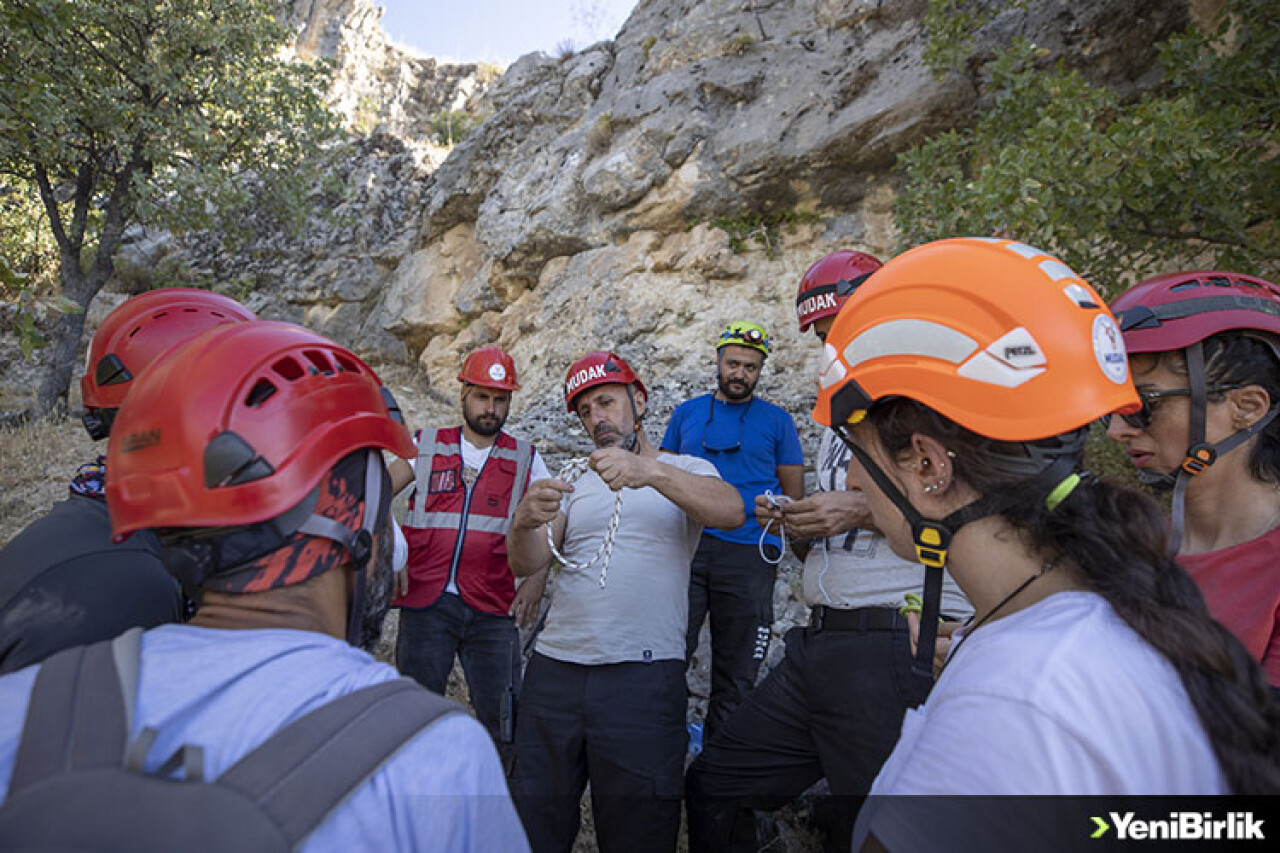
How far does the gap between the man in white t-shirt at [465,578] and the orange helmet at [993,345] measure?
306cm

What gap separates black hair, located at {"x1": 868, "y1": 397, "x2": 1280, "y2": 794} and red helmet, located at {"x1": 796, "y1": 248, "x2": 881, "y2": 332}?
1681 mm

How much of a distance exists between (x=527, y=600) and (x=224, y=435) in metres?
3.03

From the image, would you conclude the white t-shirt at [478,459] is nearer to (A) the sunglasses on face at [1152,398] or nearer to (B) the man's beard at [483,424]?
(B) the man's beard at [483,424]

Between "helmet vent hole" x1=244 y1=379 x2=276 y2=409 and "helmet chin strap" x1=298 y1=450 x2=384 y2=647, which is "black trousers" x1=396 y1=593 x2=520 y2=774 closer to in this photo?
"helmet chin strap" x1=298 y1=450 x2=384 y2=647

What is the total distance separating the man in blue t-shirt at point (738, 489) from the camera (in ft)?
13.7

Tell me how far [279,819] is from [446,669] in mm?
3365

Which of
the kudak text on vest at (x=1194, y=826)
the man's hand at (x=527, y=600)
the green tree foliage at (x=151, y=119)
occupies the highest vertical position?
the green tree foliage at (x=151, y=119)

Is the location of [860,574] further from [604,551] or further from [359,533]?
[359,533]

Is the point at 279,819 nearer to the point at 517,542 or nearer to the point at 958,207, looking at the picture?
the point at 517,542

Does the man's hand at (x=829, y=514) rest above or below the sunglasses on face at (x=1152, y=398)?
below

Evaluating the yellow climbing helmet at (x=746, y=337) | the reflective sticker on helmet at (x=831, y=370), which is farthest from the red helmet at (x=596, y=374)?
the reflective sticker on helmet at (x=831, y=370)

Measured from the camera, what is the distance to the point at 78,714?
0.88m

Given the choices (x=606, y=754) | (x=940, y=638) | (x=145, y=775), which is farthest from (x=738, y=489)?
(x=145, y=775)

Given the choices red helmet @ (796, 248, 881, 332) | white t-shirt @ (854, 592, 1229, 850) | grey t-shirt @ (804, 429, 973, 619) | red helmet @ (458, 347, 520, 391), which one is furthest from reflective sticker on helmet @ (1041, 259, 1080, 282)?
red helmet @ (458, 347, 520, 391)
